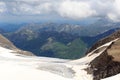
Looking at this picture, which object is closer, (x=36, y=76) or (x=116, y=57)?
(x=36, y=76)

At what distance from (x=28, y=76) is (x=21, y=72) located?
327 centimetres

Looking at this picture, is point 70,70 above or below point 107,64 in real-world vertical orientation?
below

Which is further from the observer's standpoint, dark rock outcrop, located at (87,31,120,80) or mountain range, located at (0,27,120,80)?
dark rock outcrop, located at (87,31,120,80)

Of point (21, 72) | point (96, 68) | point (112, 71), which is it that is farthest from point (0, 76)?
point (96, 68)

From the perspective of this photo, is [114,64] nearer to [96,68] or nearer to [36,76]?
[96,68]

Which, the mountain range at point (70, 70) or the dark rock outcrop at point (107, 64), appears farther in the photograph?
the dark rock outcrop at point (107, 64)

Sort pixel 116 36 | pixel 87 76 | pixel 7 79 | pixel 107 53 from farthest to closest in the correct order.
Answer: pixel 116 36, pixel 107 53, pixel 87 76, pixel 7 79

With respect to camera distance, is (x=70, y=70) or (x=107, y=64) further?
(x=70, y=70)

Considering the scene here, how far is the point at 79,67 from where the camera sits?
94.5 meters

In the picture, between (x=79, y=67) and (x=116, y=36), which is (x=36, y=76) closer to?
(x=79, y=67)

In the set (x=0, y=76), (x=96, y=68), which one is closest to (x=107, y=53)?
(x=96, y=68)

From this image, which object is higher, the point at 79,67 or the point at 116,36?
the point at 116,36

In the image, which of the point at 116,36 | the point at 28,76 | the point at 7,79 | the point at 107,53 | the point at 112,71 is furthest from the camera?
the point at 116,36

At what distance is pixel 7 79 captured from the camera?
2272 inches
